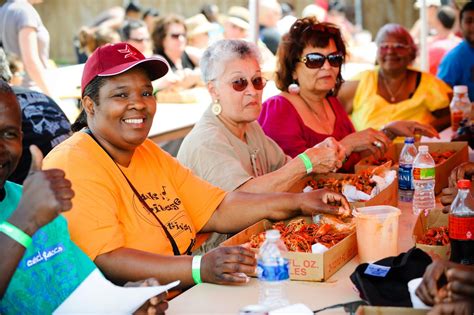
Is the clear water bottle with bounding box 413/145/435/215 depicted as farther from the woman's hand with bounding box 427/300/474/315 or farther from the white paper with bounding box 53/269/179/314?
the white paper with bounding box 53/269/179/314

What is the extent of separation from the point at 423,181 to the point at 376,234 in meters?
1.02

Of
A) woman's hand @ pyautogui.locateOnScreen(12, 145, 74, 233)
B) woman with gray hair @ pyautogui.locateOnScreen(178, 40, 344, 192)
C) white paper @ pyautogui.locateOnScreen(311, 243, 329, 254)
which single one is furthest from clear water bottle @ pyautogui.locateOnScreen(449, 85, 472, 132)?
woman's hand @ pyautogui.locateOnScreen(12, 145, 74, 233)

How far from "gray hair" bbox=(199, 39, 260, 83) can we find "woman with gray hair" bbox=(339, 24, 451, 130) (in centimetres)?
234

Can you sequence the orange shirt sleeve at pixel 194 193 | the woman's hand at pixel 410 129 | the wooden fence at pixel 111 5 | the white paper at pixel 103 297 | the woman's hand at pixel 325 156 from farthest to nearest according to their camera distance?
the wooden fence at pixel 111 5, the woman's hand at pixel 410 129, the woman's hand at pixel 325 156, the orange shirt sleeve at pixel 194 193, the white paper at pixel 103 297

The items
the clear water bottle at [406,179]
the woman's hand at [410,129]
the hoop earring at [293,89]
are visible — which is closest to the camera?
the clear water bottle at [406,179]

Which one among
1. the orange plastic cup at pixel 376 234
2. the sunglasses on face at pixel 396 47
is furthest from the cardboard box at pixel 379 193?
the sunglasses on face at pixel 396 47

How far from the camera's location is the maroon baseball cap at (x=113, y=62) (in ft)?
9.14

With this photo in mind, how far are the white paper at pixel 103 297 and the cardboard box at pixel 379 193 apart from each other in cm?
131

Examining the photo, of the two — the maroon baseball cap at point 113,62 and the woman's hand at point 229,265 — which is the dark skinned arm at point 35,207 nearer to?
the woman's hand at point 229,265

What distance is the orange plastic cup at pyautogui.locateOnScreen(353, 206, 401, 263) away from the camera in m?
2.74

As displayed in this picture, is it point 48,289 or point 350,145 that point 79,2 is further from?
point 48,289

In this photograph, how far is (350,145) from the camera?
14.2ft

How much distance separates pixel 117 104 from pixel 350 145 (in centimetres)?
185

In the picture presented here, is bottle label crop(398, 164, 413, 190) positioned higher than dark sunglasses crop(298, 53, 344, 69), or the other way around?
dark sunglasses crop(298, 53, 344, 69)
